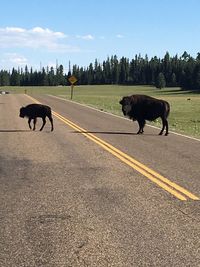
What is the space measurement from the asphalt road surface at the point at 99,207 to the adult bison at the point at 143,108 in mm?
5818

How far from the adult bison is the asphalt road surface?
5.82 meters

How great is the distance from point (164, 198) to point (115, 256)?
9.52 ft

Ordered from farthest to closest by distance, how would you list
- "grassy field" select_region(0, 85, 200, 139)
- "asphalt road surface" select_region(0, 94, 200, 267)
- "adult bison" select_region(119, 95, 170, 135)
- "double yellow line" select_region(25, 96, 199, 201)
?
"grassy field" select_region(0, 85, 200, 139) → "adult bison" select_region(119, 95, 170, 135) → "double yellow line" select_region(25, 96, 199, 201) → "asphalt road surface" select_region(0, 94, 200, 267)

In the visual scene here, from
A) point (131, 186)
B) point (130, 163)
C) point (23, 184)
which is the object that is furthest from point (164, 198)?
point (130, 163)

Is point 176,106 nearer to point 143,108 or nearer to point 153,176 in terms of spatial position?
point 143,108

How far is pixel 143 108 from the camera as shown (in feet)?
65.4

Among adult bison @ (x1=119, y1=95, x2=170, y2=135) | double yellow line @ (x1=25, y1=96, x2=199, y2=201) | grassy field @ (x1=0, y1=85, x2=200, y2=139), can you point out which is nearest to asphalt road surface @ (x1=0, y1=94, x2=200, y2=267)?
double yellow line @ (x1=25, y1=96, x2=199, y2=201)

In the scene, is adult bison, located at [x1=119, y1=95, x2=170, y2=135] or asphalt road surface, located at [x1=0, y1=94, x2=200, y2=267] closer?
→ asphalt road surface, located at [x1=0, y1=94, x2=200, y2=267]

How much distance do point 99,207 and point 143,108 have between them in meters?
13.0

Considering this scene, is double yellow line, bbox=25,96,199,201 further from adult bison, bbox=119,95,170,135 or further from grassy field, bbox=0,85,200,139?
grassy field, bbox=0,85,200,139

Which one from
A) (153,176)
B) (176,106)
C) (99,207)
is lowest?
(176,106)

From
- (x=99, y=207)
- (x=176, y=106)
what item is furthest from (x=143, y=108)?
(x=176, y=106)

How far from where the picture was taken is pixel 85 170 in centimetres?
1055

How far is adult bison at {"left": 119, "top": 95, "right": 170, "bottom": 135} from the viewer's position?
1970cm
